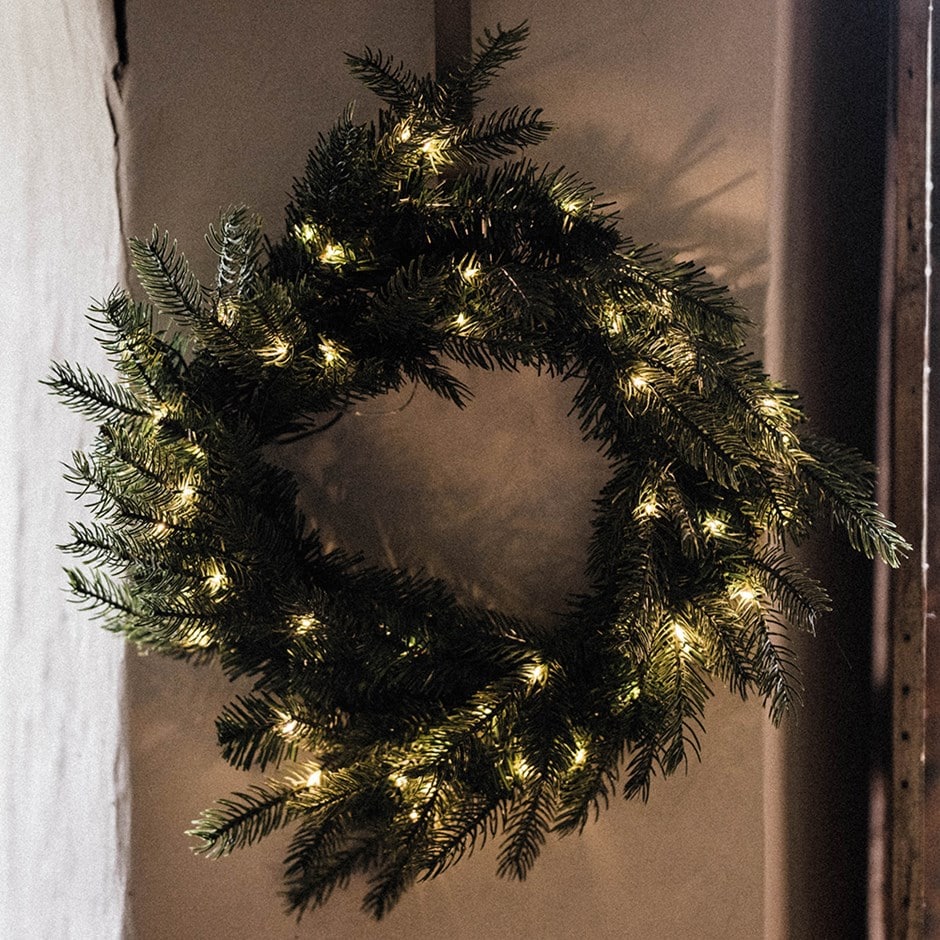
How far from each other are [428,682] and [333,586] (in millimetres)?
115

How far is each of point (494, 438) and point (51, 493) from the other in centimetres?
41

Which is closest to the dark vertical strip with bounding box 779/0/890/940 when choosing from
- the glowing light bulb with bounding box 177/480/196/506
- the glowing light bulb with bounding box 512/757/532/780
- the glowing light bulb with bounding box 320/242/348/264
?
the glowing light bulb with bounding box 512/757/532/780

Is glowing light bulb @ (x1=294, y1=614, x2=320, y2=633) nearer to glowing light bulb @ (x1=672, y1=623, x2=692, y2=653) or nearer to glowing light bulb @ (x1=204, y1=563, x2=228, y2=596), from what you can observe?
glowing light bulb @ (x1=204, y1=563, x2=228, y2=596)

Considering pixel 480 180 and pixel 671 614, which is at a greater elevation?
pixel 480 180

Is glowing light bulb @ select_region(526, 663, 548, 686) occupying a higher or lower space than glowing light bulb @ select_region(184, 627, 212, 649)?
lower

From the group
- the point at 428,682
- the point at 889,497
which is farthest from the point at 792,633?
the point at 428,682

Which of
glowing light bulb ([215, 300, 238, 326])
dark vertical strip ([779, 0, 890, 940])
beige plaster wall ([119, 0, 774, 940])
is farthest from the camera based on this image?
dark vertical strip ([779, 0, 890, 940])

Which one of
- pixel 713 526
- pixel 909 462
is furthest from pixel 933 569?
pixel 713 526

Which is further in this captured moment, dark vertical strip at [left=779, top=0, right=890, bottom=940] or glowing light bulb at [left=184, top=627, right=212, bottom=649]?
dark vertical strip at [left=779, top=0, right=890, bottom=940]

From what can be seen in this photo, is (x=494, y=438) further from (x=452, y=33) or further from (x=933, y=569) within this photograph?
(x=933, y=569)

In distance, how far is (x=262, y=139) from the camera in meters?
0.76

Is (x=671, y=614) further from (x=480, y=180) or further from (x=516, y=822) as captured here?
(x=480, y=180)

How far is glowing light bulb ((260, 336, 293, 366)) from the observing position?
2.00 ft

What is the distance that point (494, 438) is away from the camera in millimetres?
768
